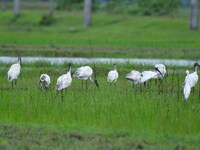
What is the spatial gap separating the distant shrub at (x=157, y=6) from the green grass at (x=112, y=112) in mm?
25988

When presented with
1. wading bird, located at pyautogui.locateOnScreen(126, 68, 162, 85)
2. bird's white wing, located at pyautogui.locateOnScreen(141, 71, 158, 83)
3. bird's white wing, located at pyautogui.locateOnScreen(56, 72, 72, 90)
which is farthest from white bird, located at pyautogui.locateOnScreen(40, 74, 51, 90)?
bird's white wing, located at pyautogui.locateOnScreen(141, 71, 158, 83)

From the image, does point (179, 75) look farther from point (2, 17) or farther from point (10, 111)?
point (2, 17)

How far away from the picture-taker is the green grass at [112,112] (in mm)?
9578

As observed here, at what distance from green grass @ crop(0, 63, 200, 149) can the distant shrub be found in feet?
85.3

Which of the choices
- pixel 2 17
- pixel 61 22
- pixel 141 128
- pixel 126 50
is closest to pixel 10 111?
pixel 141 128

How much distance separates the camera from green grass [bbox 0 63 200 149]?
9.58 metres

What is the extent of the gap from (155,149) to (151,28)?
946 inches

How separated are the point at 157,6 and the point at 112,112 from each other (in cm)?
3049

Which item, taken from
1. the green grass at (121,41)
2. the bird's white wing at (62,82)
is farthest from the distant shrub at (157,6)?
the bird's white wing at (62,82)

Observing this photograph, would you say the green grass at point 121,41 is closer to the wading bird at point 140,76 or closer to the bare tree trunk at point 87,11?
the bare tree trunk at point 87,11

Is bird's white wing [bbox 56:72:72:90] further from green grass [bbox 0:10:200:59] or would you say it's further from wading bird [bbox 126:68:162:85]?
green grass [bbox 0:10:200:59]

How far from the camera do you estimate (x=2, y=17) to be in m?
47.0

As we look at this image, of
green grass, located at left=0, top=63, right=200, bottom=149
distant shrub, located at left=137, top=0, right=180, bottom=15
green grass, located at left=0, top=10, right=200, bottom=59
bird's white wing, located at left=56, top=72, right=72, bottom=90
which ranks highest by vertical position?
distant shrub, located at left=137, top=0, right=180, bottom=15

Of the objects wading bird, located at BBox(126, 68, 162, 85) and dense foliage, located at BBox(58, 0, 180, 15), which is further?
dense foliage, located at BBox(58, 0, 180, 15)
